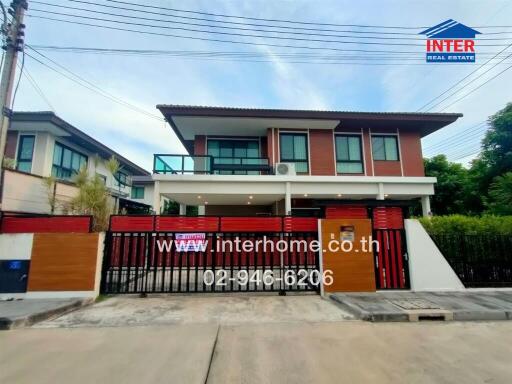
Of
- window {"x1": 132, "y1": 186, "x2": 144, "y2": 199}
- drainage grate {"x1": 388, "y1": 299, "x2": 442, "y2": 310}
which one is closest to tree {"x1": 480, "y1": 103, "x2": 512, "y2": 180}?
drainage grate {"x1": 388, "y1": 299, "x2": 442, "y2": 310}

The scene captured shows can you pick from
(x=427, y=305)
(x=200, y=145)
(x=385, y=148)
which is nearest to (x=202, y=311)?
(x=427, y=305)

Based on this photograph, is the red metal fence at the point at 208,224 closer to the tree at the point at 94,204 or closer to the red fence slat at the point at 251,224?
the red fence slat at the point at 251,224

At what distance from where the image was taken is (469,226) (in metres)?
7.52

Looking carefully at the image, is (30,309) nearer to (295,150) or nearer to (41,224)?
(41,224)

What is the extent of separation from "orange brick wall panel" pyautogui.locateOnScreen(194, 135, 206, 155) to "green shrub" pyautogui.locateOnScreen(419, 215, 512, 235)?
36.3 ft

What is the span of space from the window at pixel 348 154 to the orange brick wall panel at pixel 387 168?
0.82 meters

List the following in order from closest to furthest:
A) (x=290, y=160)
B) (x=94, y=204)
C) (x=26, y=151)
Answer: (x=94, y=204)
(x=26, y=151)
(x=290, y=160)

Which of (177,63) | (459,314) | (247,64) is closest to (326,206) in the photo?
(459,314)

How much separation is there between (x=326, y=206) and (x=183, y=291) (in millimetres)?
4210

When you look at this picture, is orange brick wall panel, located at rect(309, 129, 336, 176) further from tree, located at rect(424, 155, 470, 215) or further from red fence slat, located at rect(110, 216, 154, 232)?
tree, located at rect(424, 155, 470, 215)

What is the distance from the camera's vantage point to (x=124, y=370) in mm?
2812

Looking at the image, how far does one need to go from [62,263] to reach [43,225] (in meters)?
1.04

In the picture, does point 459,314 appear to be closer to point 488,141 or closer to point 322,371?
point 322,371

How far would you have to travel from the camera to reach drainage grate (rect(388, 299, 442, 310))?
4.93 meters
